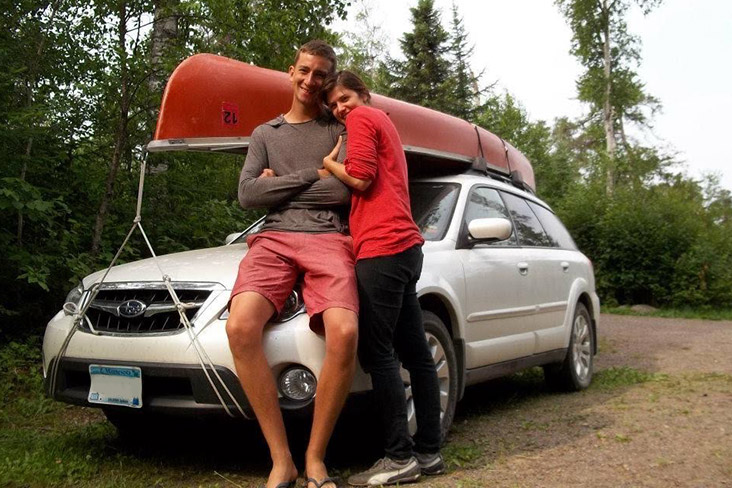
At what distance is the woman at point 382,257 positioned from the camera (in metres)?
3.59

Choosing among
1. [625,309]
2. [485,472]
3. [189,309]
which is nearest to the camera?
[189,309]

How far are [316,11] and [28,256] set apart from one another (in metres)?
5.06

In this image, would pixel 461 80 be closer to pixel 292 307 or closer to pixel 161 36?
pixel 161 36

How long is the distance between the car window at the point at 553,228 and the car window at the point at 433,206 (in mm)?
1508

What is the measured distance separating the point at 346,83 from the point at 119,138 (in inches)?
167

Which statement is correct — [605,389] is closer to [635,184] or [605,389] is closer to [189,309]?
[189,309]

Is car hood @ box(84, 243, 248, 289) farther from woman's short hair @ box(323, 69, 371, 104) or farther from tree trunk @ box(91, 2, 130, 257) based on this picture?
tree trunk @ box(91, 2, 130, 257)

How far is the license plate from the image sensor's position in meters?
3.67

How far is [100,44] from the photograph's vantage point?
7.58 meters

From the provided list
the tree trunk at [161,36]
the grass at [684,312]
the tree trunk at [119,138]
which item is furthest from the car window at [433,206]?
the grass at [684,312]

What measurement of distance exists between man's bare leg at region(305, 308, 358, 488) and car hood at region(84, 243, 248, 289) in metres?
0.61

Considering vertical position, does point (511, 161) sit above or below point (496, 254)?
above

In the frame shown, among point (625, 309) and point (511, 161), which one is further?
point (625, 309)

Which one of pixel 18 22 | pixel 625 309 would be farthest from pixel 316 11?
pixel 625 309
